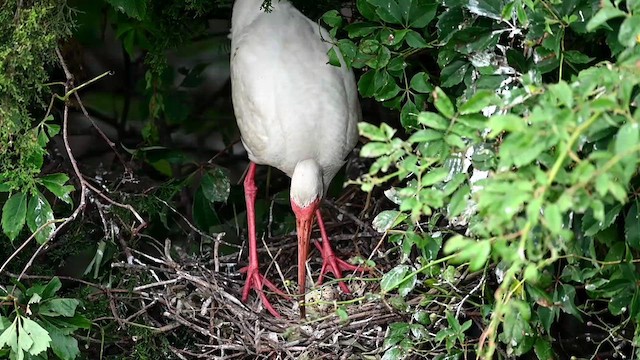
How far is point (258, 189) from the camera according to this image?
479 centimetres

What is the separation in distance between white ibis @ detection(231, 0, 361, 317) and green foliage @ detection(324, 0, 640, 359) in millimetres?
305

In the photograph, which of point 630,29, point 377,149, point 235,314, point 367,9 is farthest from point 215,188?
point 630,29

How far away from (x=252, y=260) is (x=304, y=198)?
381 millimetres

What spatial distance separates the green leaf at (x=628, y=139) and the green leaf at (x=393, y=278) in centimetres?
113

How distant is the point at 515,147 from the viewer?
223cm

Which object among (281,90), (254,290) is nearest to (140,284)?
(254,290)

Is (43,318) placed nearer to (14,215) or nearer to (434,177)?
(14,215)

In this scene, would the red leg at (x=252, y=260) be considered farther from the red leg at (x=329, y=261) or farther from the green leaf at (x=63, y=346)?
the green leaf at (x=63, y=346)

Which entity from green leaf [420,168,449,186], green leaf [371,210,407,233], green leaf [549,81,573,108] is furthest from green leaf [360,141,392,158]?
green leaf [371,210,407,233]

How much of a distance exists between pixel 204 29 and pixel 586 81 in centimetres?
275

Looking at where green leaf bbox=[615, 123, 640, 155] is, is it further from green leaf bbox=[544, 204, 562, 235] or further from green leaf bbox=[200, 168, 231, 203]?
green leaf bbox=[200, 168, 231, 203]

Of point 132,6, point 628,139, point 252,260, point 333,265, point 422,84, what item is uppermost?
point 628,139

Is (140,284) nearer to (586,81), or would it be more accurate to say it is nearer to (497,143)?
(497,143)

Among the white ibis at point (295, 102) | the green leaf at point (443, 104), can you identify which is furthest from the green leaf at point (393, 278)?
the green leaf at point (443, 104)
